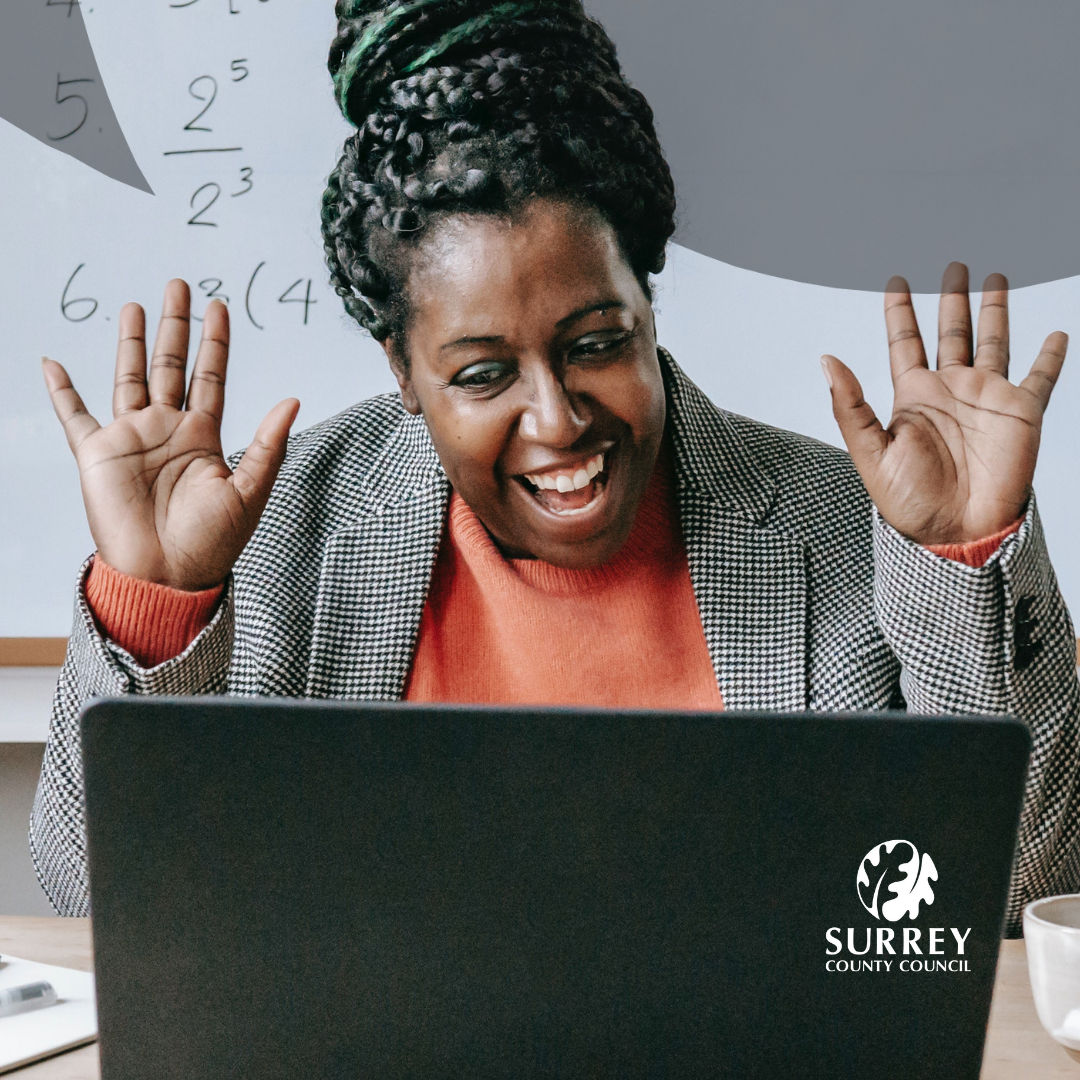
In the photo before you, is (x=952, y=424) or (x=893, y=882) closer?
(x=893, y=882)

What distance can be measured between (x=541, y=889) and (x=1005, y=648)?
24.9 inches

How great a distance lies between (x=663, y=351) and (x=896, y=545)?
1.49ft

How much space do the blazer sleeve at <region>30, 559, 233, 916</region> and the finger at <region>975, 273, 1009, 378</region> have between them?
686mm

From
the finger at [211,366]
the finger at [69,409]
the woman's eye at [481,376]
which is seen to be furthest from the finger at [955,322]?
the finger at [69,409]

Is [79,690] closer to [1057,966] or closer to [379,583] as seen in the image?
[379,583]

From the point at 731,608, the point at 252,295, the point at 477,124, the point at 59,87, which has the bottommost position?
the point at 731,608

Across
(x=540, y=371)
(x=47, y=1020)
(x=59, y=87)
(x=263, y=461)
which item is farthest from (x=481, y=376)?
(x=59, y=87)

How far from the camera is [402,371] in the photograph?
1.17 metres

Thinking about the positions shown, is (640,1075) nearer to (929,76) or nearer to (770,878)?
(770,878)

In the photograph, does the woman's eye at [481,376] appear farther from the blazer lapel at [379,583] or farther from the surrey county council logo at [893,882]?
the surrey county council logo at [893,882]

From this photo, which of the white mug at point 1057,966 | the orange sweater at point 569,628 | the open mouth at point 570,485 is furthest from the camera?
the orange sweater at point 569,628

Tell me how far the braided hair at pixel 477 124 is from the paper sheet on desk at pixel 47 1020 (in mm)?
647

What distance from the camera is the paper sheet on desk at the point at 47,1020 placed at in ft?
2.10

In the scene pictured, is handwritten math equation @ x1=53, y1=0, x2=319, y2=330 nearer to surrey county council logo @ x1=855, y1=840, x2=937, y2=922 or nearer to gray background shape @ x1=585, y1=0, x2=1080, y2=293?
gray background shape @ x1=585, y1=0, x2=1080, y2=293
